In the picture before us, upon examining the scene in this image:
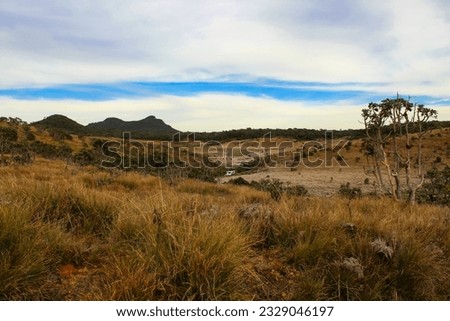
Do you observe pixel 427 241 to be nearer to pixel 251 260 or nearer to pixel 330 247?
pixel 330 247

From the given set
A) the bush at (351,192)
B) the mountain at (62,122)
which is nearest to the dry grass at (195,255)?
the bush at (351,192)

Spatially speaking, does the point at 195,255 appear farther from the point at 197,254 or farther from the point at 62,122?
the point at 62,122

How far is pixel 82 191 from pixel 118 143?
4630 centimetres

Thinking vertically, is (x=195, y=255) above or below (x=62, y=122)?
below

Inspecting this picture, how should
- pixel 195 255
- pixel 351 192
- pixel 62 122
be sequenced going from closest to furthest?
pixel 195 255, pixel 351 192, pixel 62 122

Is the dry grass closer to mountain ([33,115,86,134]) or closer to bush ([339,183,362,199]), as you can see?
bush ([339,183,362,199])

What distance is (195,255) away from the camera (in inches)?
132

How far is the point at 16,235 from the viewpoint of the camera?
3.63 metres

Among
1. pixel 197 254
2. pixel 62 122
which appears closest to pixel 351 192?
pixel 197 254

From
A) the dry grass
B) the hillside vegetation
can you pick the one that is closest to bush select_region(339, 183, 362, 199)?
the hillside vegetation

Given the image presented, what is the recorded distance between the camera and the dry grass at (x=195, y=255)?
3.31 m

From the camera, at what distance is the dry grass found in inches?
130

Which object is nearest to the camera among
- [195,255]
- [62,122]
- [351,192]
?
[195,255]

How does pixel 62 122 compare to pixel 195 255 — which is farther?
pixel 62 122
